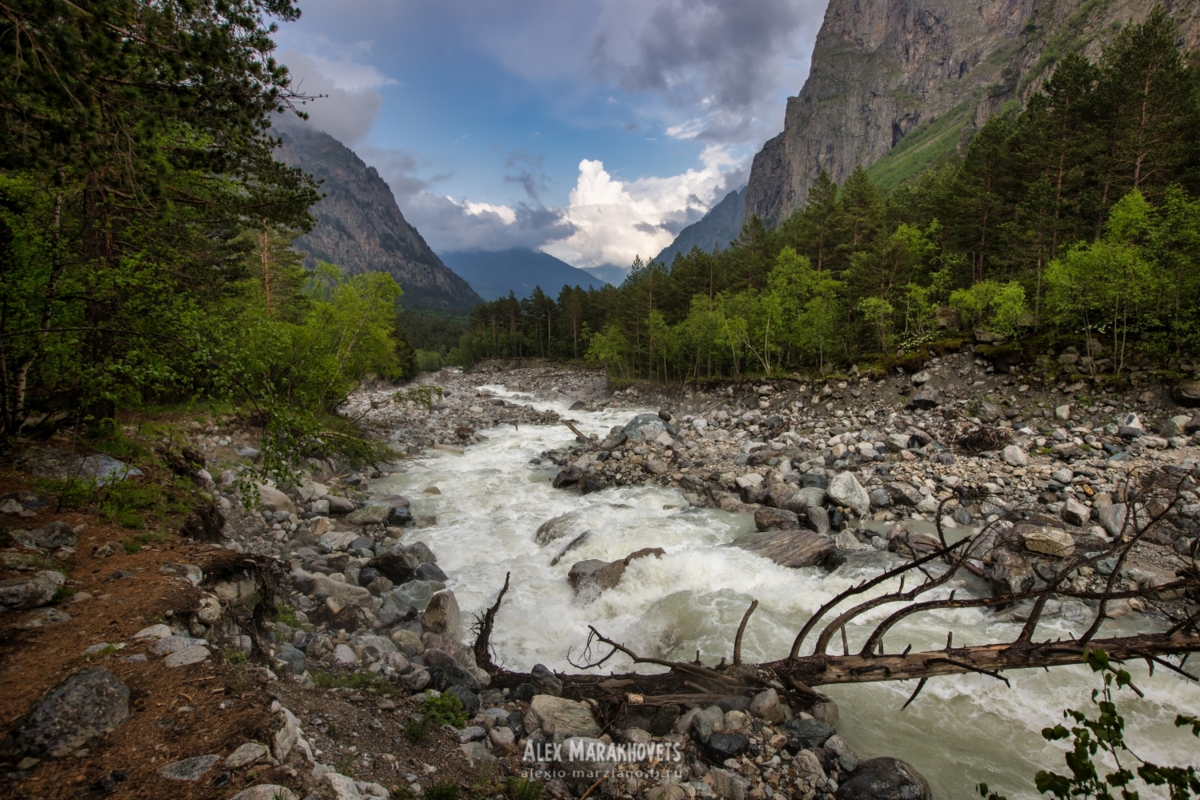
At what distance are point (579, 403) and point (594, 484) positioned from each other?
2873 centimetres

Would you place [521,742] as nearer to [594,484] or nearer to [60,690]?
[60,690]

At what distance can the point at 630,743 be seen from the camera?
5.69 meters

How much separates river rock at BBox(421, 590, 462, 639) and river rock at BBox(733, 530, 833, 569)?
6829mm

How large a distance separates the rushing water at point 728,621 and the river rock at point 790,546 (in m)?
0.35

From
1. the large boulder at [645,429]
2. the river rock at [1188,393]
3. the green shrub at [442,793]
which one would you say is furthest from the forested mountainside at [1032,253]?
the green shrub at [442,793]

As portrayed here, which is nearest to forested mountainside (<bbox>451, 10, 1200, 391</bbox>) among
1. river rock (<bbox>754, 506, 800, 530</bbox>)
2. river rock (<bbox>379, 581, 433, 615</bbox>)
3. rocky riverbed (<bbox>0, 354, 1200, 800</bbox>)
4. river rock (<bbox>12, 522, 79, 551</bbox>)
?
rocky riverbed (<bbox>0, 354, 1200, 800</bbox>)

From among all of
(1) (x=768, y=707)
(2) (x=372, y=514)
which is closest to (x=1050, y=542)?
(1) (x=768, y=707)

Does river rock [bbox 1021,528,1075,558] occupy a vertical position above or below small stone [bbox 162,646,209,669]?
below

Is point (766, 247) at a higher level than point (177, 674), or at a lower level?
higher

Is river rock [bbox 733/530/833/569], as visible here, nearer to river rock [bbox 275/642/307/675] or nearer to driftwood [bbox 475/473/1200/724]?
driftwood [bbox 475/473/1200/724]

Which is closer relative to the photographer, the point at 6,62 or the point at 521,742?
the point at 6,62

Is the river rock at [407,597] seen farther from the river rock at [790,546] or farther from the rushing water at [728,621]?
the river rock at [790,546]

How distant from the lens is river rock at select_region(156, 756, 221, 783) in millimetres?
3322

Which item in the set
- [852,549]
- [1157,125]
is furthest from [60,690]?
[1157,125]
